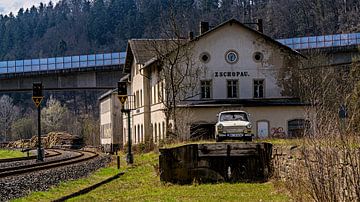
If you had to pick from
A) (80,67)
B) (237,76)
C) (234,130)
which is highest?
(80,67)

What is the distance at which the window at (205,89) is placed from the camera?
1827 inches

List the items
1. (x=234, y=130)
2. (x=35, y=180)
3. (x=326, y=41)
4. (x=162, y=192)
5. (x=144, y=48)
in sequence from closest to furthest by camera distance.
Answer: (x=162, y=192) < (x=35, y=180) < (x=234, y=130) < (x=144, y=48) < (x=326, y=41)

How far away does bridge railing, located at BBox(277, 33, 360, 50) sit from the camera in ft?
201

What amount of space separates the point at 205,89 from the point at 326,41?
20.7m

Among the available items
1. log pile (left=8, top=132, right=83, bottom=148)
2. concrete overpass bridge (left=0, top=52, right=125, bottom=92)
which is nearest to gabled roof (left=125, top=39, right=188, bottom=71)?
concrete overpass bridge (left=0, top=52, right=125, bottom=92)

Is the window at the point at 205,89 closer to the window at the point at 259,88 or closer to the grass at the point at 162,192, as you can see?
the window at the point at 259,88

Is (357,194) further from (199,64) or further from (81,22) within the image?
(81,22)

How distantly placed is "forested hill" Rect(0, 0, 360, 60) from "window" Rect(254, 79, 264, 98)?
50177 mm

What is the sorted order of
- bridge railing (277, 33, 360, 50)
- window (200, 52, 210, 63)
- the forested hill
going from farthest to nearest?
the forested hill → bridge railing (277, 33, 360, 50) → window (200, 52, 210, 63)

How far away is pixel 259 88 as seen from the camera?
46.9 metres

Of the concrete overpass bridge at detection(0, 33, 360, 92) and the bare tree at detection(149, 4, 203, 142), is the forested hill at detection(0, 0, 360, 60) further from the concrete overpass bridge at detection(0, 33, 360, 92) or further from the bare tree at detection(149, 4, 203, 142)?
the bare tree at detection(149, 4, 203, 142)

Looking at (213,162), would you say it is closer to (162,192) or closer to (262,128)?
(162,192)

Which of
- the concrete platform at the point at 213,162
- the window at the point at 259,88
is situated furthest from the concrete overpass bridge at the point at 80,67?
the concrete platform at the point at 213,162

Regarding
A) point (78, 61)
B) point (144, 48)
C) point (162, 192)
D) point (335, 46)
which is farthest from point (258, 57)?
point (162, 192)
